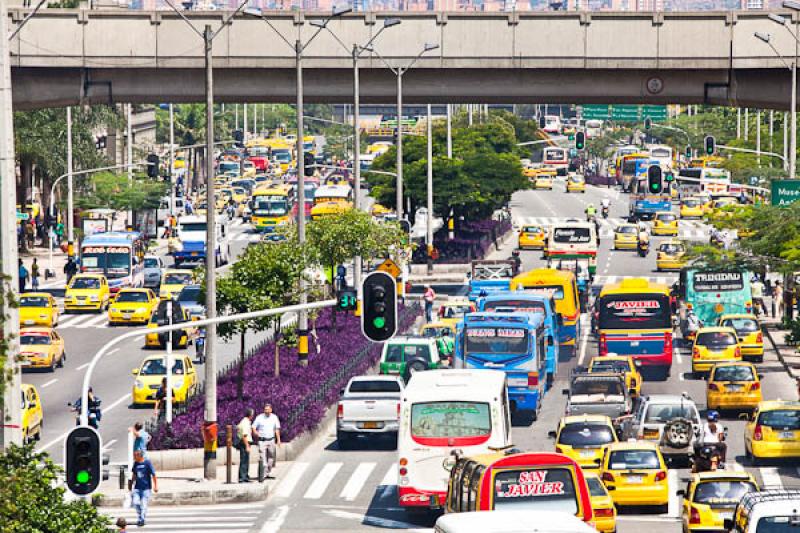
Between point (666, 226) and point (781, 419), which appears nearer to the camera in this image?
point (781, 419)

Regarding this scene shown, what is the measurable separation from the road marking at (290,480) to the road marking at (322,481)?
0.39m

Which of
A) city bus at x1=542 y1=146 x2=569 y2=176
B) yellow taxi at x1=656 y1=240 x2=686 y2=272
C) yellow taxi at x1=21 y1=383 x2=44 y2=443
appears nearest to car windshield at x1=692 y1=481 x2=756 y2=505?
yellow taxi at x1=21 y1=383 x2=44 y2=443

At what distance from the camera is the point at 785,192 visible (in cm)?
5666

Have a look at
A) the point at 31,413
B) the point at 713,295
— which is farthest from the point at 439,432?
the point at 713,295

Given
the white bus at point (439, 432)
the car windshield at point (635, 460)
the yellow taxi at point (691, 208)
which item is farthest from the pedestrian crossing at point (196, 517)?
the yellow taxi at point (691, 208)

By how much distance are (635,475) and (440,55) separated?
1282 inches

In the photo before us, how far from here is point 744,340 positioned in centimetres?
5841

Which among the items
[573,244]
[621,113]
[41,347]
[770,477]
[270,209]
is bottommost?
[770,477]

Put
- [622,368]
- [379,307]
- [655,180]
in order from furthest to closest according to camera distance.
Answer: [655,180], [622,368], [379,307]

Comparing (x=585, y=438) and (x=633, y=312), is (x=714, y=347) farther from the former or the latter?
(x=585, y=438)

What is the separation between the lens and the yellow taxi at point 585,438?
36969 mm

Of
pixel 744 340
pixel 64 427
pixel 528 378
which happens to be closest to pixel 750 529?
pixel 528 378

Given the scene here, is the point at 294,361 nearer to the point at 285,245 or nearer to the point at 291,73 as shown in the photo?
the point at 285,245

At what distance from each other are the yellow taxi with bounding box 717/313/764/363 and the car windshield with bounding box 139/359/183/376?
59.4ft
